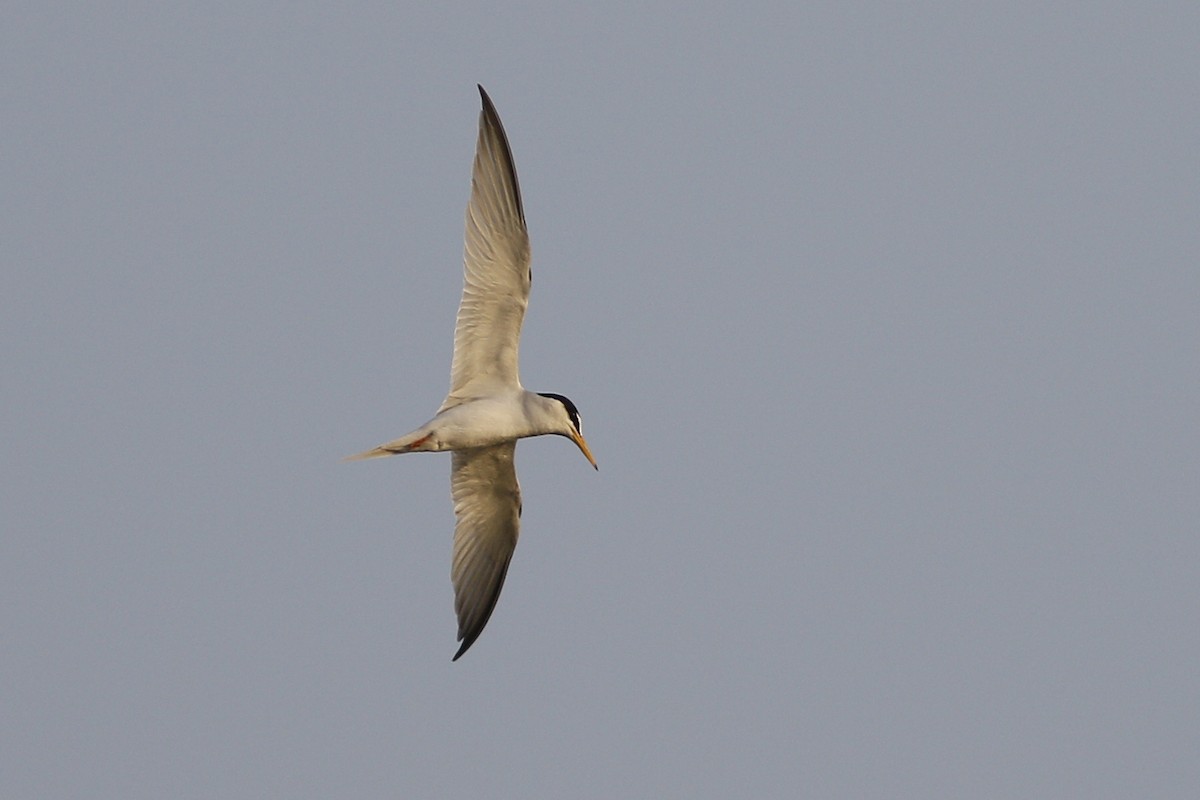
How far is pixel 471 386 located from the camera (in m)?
16.8

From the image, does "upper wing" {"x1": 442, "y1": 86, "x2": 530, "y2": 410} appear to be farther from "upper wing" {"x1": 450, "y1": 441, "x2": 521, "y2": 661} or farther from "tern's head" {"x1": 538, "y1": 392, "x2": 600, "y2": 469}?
"upper wing" {"x1": 450, "y1": 441, "x2": 521, "y2": 661}

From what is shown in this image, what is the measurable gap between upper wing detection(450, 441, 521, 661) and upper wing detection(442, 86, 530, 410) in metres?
1.45

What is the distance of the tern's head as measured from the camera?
16.7 meters

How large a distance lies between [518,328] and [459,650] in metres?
3.65

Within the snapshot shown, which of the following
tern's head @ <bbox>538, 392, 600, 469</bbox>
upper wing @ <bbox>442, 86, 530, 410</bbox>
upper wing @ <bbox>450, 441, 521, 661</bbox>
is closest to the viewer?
upper wing @ <bbox>442, 86, 530, 410</bbox>

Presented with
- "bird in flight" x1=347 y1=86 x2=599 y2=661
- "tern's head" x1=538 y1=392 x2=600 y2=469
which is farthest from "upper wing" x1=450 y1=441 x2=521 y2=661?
"tern's head" x1=538 y1=392 x2=600 y2=469

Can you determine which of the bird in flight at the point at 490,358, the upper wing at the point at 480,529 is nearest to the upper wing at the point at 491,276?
the bird in flight at the point at 490,358

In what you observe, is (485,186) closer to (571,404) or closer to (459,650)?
(571,404)

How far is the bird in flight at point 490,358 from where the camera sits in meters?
15.9

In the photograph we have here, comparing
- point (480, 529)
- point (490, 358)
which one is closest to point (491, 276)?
point (490, 358)

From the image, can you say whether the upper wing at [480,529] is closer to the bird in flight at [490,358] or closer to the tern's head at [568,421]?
the bird in flight at [490,358]

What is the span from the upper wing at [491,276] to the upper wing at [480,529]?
4.75 feet

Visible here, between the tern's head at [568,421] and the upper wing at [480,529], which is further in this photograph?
the upper wing at [480,529]

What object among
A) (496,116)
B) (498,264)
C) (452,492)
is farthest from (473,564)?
(496,116)
